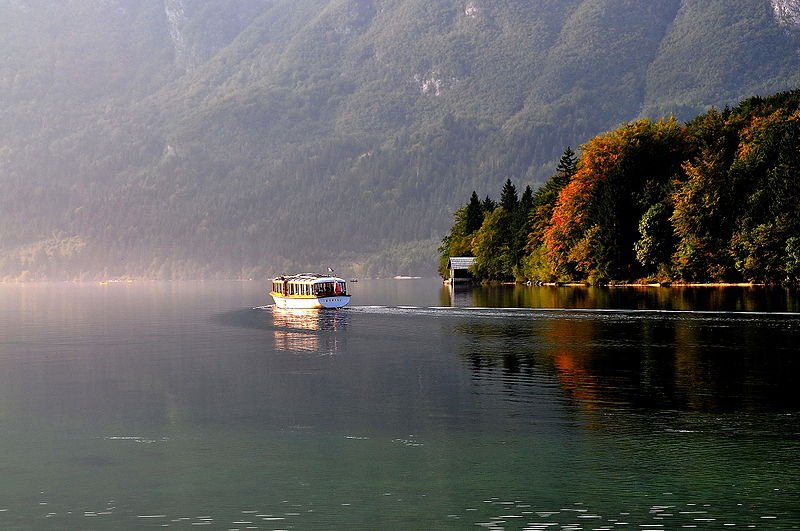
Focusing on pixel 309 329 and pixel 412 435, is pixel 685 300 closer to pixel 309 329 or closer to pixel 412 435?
pixel 309 329

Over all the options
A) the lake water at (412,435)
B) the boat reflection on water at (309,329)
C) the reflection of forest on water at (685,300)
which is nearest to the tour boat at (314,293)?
the boat reflection on water at (309,329)

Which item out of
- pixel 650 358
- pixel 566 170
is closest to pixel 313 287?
pixel 650 358

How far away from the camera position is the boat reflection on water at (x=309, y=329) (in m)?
61.7

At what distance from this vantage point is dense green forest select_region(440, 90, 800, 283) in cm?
12106

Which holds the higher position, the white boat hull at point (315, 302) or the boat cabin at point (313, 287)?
the boat cabin at point (313, 287)

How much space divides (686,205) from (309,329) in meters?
65.9

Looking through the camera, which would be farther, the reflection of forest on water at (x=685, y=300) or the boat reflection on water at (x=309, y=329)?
the reflection of forest on water at (x=685, y=300)

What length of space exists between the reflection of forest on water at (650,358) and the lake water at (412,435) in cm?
22

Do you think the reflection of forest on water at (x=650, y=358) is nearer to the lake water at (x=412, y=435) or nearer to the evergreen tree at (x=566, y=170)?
the lake water at (x=412, y=435)

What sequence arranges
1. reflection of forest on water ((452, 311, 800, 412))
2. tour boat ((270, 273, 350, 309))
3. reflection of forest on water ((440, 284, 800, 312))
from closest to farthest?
1. reflection of forest on water ((452, 311, 800, 412))
2. reflection of forest on water ((440, 284, 800, 312))
3. tour boat ((270, 273, 350, 309))

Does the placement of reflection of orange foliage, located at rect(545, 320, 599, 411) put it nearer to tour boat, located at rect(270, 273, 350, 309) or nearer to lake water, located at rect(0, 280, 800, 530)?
lake water, located at rect(0, 280, 800, 530)

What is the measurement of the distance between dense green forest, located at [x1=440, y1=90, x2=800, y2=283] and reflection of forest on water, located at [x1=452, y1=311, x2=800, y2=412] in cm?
5014

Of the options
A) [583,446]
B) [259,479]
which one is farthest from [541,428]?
Result: [259,479]

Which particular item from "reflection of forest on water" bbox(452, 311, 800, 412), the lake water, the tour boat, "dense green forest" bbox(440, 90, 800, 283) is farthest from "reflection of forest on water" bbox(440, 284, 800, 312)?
the lake water
